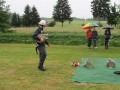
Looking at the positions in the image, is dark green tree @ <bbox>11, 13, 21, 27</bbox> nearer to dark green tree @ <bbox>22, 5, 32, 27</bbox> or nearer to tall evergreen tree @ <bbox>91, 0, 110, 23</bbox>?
dark green tree @ <bbox>22, 5, 32, 27</bbox>

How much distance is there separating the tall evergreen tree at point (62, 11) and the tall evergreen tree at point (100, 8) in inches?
248

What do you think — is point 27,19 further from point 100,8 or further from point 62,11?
point 100,8

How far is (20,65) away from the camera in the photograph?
13.3 meters

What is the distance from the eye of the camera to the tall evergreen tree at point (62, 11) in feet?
269

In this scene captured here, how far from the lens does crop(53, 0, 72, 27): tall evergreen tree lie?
269ft

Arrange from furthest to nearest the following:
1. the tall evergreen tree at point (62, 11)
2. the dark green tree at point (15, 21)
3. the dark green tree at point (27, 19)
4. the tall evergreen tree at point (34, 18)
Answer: the tall evergreen tree at point (62, 11), the dark green tree at point (15, 21), the tall evergreen tree at point (34, 18), the dark green tree at point (27, 19)

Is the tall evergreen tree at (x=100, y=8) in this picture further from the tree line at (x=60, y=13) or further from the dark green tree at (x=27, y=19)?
the dark green tree at (x=27, y=19)

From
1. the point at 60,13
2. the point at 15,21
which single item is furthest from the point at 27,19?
the point at 60,13

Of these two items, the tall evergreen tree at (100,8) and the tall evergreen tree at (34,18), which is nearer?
the tall evergreen tree at (34,18)

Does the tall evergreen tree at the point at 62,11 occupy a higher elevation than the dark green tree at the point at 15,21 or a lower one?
higher

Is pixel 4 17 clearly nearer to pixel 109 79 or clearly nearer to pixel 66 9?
pixel 109 79

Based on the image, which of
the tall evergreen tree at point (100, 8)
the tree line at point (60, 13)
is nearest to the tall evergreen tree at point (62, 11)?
the tree line at point (60, 13)

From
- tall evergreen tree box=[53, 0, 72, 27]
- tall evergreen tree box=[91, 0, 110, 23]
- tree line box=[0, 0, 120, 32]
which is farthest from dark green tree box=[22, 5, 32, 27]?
tall evergreen tree box=[91, 0, 110, 23]

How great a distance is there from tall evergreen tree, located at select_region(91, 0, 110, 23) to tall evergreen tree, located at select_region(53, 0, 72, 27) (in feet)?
20.6
